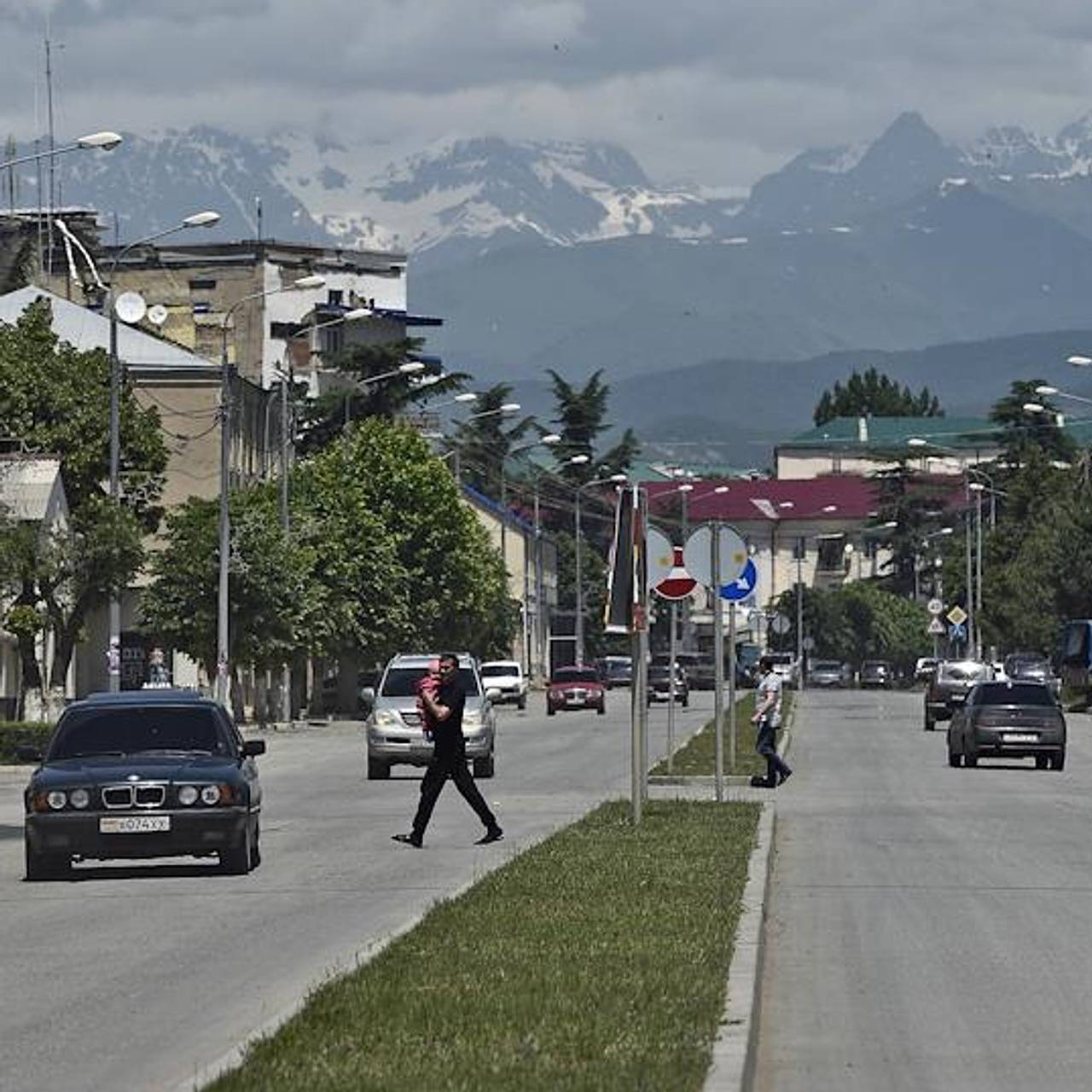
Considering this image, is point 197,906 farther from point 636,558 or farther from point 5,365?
→ point 5,365

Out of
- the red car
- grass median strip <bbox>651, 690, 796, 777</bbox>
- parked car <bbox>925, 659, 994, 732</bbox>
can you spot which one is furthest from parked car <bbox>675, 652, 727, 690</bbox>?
grass median strip <bbox>651, 690, 796, 777</bbox>

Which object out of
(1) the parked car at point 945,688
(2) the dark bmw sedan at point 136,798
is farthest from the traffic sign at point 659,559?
(1) the parked car at point 945,688

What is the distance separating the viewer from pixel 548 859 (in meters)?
24.2

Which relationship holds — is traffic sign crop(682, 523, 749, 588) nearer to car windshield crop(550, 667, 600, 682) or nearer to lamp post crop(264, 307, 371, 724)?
lamp post crop(264, 307, 371, 724)

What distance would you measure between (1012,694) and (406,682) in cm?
1015

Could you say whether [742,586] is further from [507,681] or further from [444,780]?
[507,681]

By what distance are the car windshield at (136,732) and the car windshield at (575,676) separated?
67.3 m

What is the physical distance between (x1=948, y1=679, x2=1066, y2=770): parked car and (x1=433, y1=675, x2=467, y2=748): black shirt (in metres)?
22.8

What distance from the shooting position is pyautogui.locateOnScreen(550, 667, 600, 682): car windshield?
3681 inches

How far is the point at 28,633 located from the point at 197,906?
4174 centimetres

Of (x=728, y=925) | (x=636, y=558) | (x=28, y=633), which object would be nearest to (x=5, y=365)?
(x=28, y=633)

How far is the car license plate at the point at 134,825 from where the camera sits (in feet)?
80.6

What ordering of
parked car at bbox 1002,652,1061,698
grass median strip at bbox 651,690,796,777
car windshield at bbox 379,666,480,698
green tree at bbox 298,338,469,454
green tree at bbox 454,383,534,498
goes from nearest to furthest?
grass median strip at bbox 651,690,796,777
car windshield at bbox 379,666,480,698
parked car at bbox 1002,652,1061,698
green tree at bbox 298,338,469,454
green tree at bbox 454,383,534,498

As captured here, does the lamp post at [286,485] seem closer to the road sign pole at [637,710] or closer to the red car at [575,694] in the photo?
the red car at [575,694]
